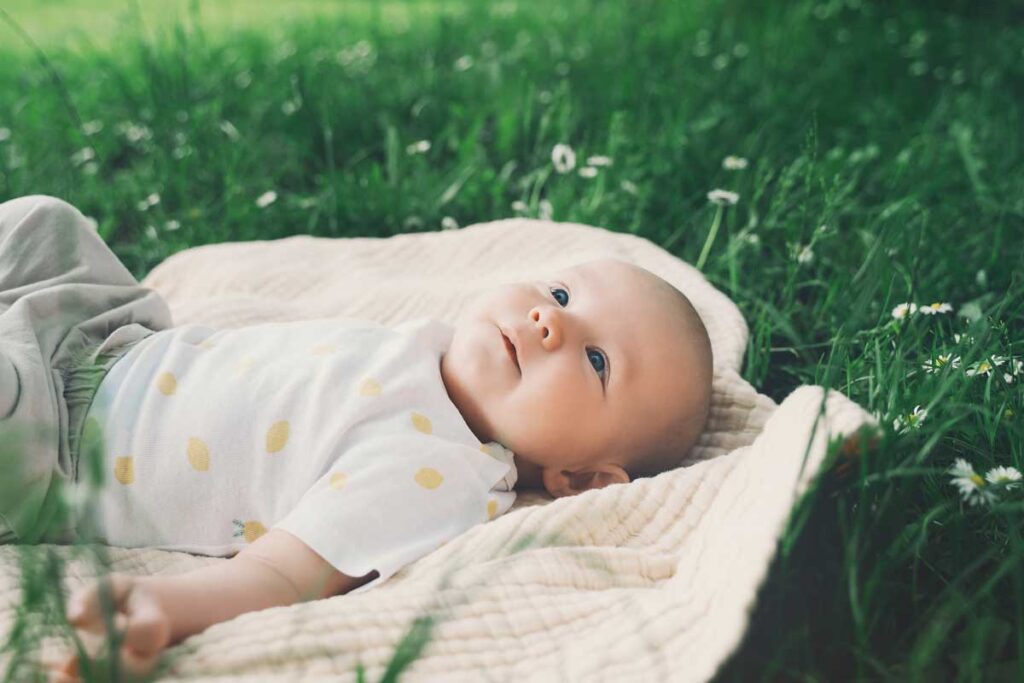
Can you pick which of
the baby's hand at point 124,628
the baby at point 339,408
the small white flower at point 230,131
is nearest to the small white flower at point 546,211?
the baby at point 339,408

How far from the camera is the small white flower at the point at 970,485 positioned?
52.2 inches

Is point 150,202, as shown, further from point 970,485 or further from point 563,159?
point 970,485

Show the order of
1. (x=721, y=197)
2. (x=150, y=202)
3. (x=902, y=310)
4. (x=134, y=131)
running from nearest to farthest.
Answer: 1. (x=902, y=310)
2. (x=721, y=197)
3. (x=150, y=202)
4. (x=134, y=131)

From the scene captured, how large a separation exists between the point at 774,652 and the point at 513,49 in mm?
3159

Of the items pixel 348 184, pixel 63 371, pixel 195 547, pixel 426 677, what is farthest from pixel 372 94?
pixel 426 677

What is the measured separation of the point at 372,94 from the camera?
3.34 m

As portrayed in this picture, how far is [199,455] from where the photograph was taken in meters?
1.56

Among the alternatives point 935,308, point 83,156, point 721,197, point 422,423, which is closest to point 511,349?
point 422,423

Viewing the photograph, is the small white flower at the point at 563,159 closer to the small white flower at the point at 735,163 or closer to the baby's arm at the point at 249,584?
the small white flower at the point at 735,163

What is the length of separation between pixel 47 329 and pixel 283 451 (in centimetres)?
46

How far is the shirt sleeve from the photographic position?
1.39 m

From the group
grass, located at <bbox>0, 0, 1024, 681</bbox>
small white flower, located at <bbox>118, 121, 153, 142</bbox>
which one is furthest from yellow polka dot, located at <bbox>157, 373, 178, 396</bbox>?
small white flower, located at <bbox>118, 121, 153, 142</bbox>

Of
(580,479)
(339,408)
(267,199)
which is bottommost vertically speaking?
(580,479)

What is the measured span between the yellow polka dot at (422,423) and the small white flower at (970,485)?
73 cm
